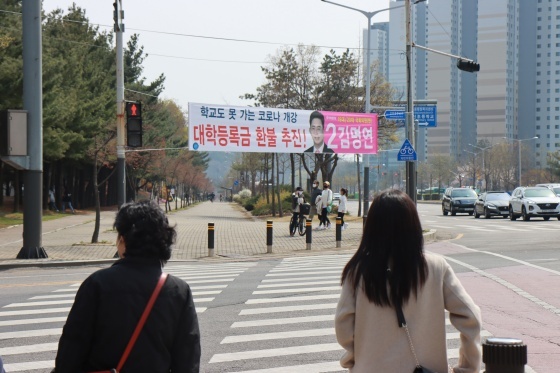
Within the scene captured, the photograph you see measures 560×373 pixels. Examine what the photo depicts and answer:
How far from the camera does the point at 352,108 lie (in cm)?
4891

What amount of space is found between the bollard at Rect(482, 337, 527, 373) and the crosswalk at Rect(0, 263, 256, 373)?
5.38m

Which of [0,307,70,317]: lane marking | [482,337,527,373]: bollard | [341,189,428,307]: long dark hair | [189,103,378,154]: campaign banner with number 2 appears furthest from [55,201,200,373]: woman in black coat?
[189,103,378,154]: campaign banner with number 2

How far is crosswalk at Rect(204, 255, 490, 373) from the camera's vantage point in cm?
803

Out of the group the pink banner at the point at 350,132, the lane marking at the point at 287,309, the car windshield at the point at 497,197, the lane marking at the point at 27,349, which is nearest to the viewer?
the lane marking at the point at 27,349

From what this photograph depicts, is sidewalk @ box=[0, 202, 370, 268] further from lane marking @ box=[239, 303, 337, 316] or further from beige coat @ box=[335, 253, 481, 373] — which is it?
beige coat @ box=[335, 253, 481, 373]

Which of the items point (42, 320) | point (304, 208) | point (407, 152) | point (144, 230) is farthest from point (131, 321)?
point (304, 208)

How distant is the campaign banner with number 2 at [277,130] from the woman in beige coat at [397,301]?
2299 cm

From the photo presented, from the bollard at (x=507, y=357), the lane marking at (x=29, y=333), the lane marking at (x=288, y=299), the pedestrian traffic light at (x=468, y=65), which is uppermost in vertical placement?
the pedestrian traffic light at (x=468, y=65)

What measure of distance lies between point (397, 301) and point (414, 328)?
0.48ft

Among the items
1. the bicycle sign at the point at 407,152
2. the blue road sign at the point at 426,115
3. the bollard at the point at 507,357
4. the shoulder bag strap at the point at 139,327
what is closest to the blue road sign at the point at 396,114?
the blue road sign at the point at 426,115

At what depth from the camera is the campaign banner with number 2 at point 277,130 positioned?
1064 inches

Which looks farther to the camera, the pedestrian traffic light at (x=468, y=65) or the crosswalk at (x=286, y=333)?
the pedestrian traffic light at (x=468, y=65)

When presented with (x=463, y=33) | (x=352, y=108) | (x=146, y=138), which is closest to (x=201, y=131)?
(x=352, y=108)

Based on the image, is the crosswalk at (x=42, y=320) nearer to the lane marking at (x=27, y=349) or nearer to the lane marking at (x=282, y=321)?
the lane marking at (x=27, y=349)
